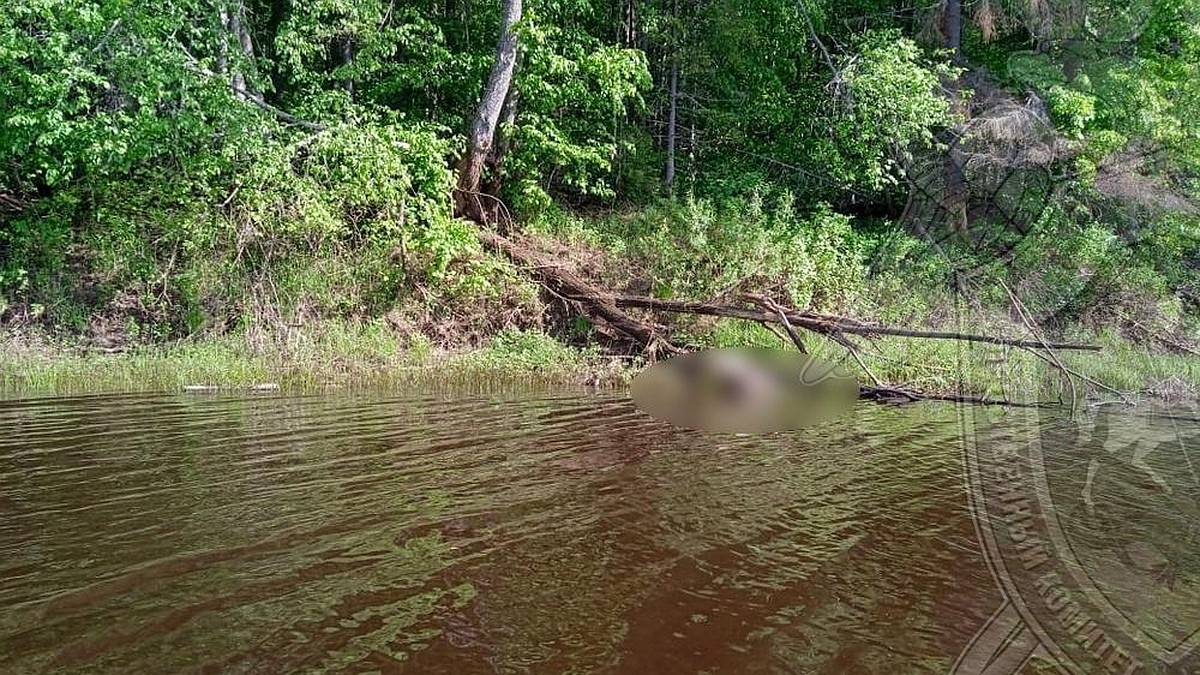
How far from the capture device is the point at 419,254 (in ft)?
45.8

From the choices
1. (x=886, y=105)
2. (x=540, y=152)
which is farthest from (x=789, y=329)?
(x=886, y=105)

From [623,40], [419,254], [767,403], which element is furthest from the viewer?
[623,40]

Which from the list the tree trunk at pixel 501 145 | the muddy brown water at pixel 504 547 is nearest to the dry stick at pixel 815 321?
the muddy brown water at pixel 504 547

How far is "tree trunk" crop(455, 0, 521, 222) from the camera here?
50.7 ft

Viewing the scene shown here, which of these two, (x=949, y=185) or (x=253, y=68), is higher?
(x=253, y=68)

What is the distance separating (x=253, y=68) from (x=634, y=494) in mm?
12102

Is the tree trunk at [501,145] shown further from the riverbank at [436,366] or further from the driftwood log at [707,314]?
the riverbank at [436,366]

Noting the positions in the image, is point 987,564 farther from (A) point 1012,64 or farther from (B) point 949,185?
(A) point 1012,64

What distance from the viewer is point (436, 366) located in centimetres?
1198

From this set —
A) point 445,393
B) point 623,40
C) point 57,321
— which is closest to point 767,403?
point 445,393

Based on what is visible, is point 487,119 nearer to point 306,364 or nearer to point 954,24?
point 306,364

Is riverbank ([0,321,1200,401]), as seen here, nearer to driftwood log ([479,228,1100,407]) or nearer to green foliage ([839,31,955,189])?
driftwood log ([479,228,1100,407])

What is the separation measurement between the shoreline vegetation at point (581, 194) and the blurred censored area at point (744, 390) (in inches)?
17.1

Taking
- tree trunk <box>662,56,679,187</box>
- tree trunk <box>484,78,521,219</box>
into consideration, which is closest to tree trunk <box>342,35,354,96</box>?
tree trunk <box>484,78,521,219</box>
